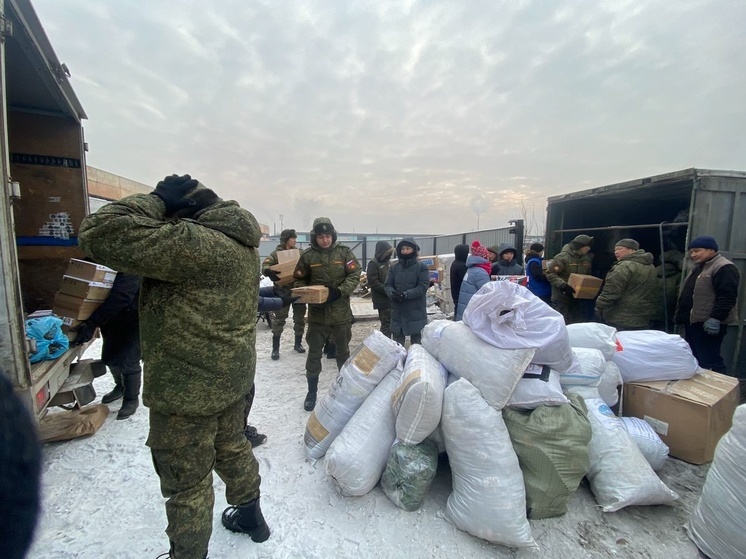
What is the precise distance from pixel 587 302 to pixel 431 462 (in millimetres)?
4365

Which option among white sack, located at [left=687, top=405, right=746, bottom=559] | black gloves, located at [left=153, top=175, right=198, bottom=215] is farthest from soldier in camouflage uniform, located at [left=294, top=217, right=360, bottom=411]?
white sack, located at [left=687, top=405, right=746, bottom=559]

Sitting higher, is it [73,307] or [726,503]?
[73,307]

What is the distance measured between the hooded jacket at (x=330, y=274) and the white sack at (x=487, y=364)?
133cm

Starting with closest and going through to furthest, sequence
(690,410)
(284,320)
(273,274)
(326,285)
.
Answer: (690,410), (326,285), (273,274), (284,320)

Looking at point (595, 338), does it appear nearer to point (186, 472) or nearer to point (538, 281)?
point (186, 472)

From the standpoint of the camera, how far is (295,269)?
3582 mm

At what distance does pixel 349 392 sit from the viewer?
2340 millimetres

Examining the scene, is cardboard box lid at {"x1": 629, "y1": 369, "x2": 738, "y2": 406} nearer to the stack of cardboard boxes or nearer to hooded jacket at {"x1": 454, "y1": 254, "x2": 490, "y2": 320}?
hooded jacket at {"x1": 454, "y1": 254, "x2": 490, "y2": 320}

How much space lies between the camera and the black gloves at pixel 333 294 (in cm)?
321

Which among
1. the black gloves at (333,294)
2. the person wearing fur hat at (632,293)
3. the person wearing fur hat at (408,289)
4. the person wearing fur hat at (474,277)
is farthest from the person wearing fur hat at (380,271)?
the person wearing fur hat at (632,293)

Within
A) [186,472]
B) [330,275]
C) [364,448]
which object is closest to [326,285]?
[330,275]

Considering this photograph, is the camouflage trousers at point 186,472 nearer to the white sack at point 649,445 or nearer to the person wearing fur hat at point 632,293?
the white sack at point 649,445

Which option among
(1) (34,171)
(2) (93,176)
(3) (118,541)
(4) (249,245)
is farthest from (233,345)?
(2) (93,176)

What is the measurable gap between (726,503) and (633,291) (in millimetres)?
2606
